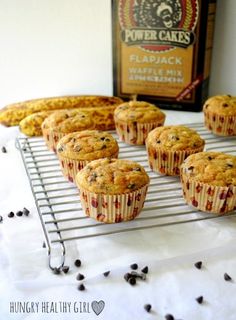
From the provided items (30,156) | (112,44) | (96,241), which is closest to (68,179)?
(30,156)

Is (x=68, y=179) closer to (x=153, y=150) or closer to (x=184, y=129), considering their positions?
(x=153, y=150)

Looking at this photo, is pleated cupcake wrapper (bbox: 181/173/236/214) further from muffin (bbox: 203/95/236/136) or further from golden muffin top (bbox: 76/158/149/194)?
muffin (bbox: 203/95/236/136)

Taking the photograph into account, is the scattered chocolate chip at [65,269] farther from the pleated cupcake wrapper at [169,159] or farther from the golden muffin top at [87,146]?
the pleated cupcake wrapper at [169,159]

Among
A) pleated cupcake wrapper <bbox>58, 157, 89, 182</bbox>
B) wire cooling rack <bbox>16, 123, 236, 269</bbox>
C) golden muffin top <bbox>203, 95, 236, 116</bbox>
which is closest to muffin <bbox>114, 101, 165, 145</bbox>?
wire cooling rack <bbox>16, 123, 236, 269</bbox>

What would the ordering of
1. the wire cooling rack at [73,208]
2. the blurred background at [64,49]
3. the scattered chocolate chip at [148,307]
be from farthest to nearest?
the blurred background at [64,49], the wire cooling rack at [73,208], the scattered chocolate chip at [148,307]

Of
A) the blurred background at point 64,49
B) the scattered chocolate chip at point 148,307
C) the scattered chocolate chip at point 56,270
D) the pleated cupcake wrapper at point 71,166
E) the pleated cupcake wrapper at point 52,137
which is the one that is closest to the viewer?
A: the scattered chocolate chip at point 148,307

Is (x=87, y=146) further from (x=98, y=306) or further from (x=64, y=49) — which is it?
(x=64, y=49)

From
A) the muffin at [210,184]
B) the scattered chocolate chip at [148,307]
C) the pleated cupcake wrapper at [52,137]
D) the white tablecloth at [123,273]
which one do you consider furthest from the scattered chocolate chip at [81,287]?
the pleated cupcake wrapper at [52,137]
